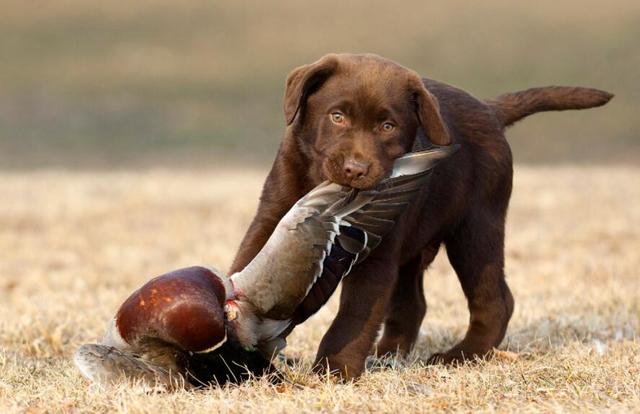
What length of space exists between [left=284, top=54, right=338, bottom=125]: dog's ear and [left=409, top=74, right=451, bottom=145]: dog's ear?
36 cm

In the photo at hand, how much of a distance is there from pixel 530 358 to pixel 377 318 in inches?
44.0

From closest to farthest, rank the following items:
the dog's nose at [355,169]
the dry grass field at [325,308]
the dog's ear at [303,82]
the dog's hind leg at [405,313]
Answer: the dry grass field at [325,308]
the dog's nose at [355,169]
the dog's ear at [303,82]
the dog's hind leg at [405,313]

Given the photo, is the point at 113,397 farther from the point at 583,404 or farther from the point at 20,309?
the point at 20,309

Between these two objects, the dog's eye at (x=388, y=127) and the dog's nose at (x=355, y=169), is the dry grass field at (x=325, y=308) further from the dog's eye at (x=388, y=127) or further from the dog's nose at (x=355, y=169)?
the dog's eye at (x=388, y=127)

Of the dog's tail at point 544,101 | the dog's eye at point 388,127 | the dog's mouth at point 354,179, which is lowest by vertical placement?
the dog's mouth at point 354,179

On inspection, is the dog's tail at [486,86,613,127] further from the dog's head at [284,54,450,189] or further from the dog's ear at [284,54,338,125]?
the dog's ear at [284,54,338,125]

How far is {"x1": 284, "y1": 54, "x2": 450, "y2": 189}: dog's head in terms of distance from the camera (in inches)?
160

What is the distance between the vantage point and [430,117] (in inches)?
170

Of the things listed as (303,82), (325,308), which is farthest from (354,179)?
(325,308)

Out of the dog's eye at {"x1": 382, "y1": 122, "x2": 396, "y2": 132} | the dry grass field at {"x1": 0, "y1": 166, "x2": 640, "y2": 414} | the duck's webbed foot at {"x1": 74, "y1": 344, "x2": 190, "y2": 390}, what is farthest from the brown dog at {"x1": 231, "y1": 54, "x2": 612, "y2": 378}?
the duck's webbed foot at {"x1": 74, "y1": 344, "x2": 190, "y2": 390}

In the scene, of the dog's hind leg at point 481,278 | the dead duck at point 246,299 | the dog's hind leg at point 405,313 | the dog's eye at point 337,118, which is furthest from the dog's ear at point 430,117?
the dog's hind leg at point 405,313

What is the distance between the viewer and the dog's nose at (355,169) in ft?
13.1

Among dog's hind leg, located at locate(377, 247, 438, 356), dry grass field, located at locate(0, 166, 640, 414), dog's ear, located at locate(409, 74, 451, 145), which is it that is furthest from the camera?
dog's hind leg, located at locate(377, 247, 438, 356)

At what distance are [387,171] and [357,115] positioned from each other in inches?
10.3
